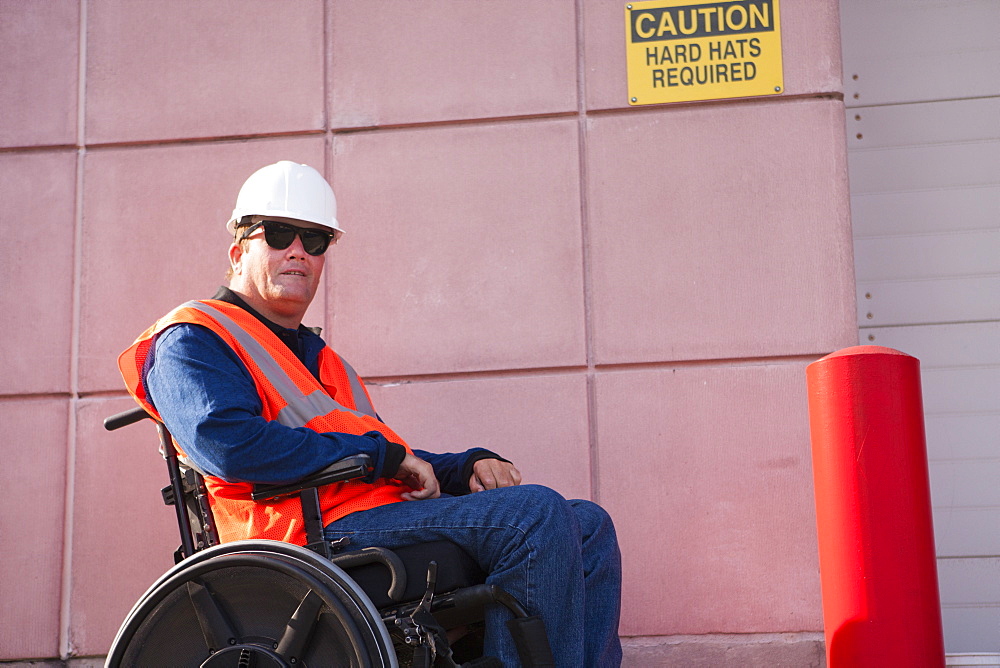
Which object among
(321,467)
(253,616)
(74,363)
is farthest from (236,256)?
(74,363)

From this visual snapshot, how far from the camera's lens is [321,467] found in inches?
92.5

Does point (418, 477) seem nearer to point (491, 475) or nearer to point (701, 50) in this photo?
point (491, 475)

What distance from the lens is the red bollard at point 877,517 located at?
2.65m

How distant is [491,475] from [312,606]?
79 cm

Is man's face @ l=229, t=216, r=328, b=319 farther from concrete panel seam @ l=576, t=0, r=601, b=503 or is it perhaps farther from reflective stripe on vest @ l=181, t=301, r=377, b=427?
concrete panel seam @ l=576, t=0, r=601, b=503

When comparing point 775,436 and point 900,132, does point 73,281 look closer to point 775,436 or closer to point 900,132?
point 775,436

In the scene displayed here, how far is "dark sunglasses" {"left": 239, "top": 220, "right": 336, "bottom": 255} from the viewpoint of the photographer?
2.93 m

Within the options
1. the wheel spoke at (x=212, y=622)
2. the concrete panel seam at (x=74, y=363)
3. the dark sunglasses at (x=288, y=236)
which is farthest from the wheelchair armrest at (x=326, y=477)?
the concrete panel seam at (x=74, y=363)

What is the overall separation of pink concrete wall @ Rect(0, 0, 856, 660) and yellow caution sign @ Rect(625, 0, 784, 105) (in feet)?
0.19

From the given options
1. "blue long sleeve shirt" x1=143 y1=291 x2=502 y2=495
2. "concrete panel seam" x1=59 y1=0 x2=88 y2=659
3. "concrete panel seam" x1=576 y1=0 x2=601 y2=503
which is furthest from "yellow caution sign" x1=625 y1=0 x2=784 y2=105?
"concrete panel seam" x1=59 y1=0 x2=88 y2=659

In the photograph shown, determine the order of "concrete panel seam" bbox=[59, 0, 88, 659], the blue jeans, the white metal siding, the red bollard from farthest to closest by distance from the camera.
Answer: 1. the white metal siding
2. "concrete panel seam" bbox=[59, 0, 88, 659]
3. the red bollard
4. the blue jeans

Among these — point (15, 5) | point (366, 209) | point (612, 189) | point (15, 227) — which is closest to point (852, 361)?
point (612, 189)

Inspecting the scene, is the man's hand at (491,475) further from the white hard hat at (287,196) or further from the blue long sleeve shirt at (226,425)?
the white hard hat at (287,196)

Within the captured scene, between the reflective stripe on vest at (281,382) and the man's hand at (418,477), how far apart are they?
0.95 ft
